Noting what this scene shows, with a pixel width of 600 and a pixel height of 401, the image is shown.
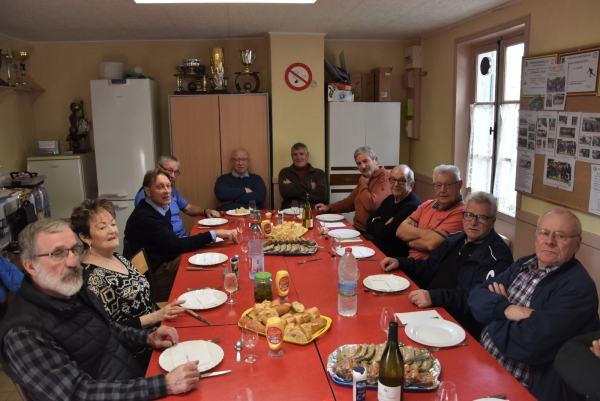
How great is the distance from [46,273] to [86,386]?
401mm

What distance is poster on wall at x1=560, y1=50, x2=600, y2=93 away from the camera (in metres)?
3.03

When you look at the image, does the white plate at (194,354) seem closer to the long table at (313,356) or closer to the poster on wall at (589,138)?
the long table at (313,356)

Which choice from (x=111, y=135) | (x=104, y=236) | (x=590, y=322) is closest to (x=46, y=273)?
(x=104, y=236)

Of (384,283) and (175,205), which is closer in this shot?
(384,283)

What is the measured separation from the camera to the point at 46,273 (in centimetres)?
158

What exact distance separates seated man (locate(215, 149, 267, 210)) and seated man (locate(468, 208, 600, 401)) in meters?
3.34

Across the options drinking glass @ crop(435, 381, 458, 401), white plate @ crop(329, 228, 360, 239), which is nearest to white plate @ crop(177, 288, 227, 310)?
drinking glass @ crop(435, 381, 458, 401)

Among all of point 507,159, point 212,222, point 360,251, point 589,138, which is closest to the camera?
point 360,251

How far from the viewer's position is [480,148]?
4.73 metres

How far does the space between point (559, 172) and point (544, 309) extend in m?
1.94

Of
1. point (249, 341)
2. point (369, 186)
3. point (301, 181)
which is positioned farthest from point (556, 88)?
point (249, 341)

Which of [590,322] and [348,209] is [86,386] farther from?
[348,209]

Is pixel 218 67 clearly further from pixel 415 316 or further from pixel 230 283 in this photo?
pixel 415 316

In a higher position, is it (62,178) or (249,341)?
(62,178)
